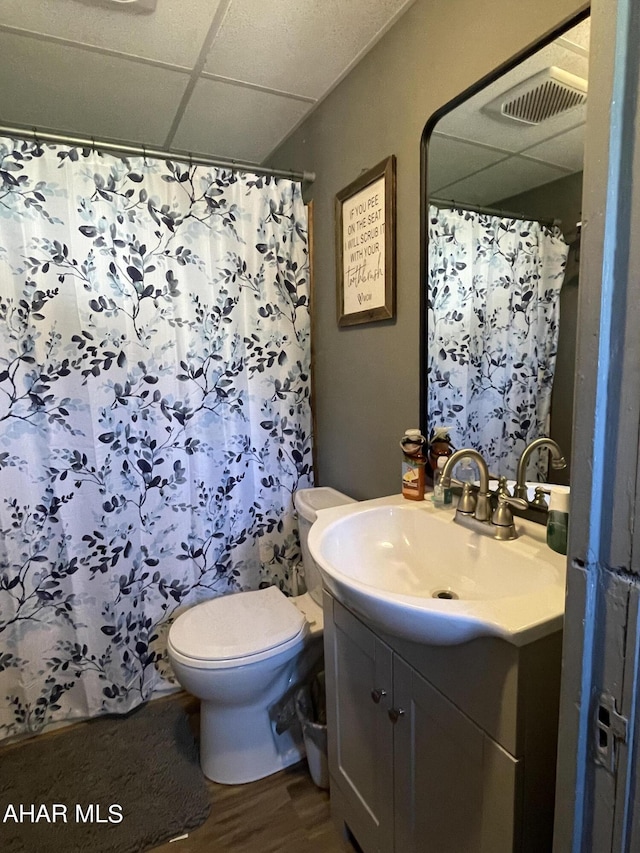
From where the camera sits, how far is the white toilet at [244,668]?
4.51 ft

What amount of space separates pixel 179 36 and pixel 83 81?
44 centimetres

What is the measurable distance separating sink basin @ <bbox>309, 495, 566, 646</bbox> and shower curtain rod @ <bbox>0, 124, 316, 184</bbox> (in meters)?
1.31

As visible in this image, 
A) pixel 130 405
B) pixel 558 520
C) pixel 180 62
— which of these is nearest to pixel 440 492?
pixel 558 520

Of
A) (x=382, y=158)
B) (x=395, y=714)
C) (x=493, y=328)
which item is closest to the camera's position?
(x=395, y=714)

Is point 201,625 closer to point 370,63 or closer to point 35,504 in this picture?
point 35,504

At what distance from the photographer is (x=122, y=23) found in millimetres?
1316

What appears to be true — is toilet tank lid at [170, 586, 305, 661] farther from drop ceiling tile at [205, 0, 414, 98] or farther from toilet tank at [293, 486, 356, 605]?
drop ceiling tile at [205, 0, 414, 98]

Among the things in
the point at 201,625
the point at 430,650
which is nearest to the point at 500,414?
the point at 430,650

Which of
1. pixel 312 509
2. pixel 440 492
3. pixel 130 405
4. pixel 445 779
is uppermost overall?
pixel 130 405

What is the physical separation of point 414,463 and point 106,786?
1418 mm

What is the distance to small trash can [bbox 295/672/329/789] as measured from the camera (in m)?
1.44

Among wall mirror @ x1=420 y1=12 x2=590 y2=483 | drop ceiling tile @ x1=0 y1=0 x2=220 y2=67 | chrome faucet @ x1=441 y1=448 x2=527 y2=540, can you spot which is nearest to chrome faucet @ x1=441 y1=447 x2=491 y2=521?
chrome faucet @ x1=441 y1=448 x2=527 y2=540

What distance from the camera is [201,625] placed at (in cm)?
151

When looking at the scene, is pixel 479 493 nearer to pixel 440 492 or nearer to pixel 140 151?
pixel 440 492
